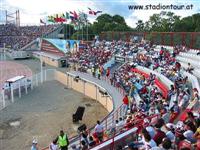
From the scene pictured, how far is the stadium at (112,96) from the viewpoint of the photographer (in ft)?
36.6

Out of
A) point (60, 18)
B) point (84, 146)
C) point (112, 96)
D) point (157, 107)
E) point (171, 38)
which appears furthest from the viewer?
point (60, 18)

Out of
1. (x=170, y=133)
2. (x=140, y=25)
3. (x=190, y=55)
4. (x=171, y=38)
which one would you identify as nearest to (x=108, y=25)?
(x=140, y=25)

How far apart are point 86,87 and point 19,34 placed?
56118 millimetres

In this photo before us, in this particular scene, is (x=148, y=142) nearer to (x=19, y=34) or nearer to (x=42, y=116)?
(x=42, y=116)

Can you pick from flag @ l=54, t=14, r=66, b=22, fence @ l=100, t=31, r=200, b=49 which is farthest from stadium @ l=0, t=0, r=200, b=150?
flag @ l=54, t=14, r=66, b=22

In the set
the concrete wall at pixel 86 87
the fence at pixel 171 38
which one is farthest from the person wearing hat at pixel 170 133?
the fence at pixel 171 38

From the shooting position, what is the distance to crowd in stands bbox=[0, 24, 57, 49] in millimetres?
72312

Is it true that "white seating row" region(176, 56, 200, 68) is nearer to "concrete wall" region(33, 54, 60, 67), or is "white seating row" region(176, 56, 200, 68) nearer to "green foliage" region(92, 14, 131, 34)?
"concrete wall" region(33, 54, 60, 67)

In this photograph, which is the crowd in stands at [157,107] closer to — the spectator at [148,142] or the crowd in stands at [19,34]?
the spectator at [148,142]

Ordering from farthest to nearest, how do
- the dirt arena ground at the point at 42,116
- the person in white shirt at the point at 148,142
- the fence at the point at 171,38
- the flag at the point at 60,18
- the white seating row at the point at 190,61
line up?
the flag at the point at 60,18
the fence at the point at 171,38
the white seating row at the point at 190,61
the dirt arena ground at the point at 42,116
the person in white shirt at the point at 148,142

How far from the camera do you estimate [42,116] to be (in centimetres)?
2386

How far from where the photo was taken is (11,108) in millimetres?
26188

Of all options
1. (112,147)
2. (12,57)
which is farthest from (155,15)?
(112,147)

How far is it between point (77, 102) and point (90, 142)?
51.2 ft
